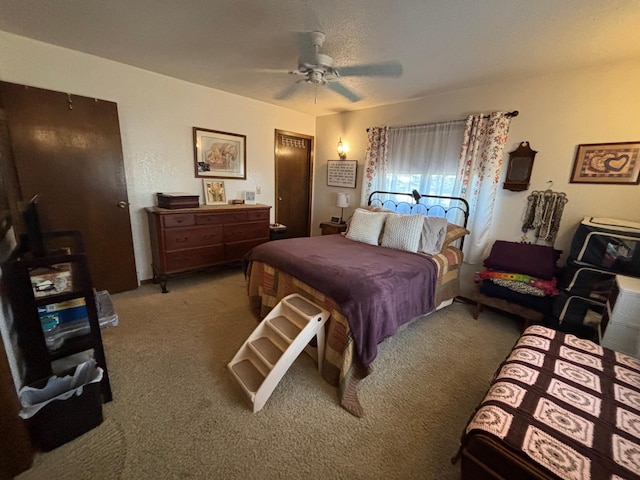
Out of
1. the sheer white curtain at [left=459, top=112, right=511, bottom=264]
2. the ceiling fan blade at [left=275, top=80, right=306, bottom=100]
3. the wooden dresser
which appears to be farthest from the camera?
the ceiling fan blade at [left=275, top=80, right=306, bottom=100]

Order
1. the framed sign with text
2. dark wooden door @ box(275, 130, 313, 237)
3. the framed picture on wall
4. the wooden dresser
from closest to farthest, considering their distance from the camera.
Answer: the wooden dresser
the framed picture on wall
the framed sign with text
dark wooden door @ box(275, 130, 313, 237)

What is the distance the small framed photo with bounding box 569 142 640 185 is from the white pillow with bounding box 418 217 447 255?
1233 millimetres

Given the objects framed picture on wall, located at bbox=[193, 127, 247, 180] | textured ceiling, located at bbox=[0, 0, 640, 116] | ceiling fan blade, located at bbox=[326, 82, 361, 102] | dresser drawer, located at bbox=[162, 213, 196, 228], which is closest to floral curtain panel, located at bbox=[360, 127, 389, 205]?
ceiling fan blade, located at bbox=[326, 82, 361, 102]

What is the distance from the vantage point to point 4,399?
1.11 meters

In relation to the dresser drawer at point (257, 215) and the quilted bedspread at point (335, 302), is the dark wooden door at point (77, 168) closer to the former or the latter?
the dresser drawer at point (257, 215)

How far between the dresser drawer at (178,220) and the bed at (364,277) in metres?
0.91

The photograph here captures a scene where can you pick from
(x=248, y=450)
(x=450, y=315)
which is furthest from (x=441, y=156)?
(x=248, y=450)

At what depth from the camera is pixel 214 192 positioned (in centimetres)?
361

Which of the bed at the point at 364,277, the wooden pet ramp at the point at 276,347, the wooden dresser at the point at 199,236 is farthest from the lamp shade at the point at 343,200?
the wooden pet ramp at the point at 276,347

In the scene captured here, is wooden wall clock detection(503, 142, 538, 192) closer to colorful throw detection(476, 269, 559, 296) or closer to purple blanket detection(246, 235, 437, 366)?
colorful throw detection(476, 269, 559, 296)

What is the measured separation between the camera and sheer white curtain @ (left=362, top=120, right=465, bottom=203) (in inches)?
125

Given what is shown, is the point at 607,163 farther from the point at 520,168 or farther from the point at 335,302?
the point at 335,302

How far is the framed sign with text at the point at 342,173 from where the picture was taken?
4242 millimetres

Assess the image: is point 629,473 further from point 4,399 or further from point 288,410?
point 4,399
